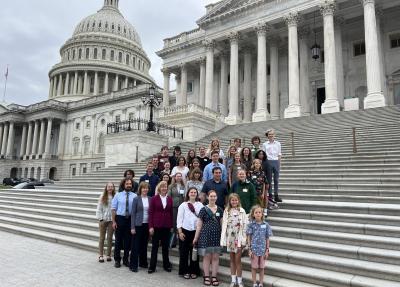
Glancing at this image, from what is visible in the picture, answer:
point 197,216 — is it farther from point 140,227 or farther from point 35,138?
point 35,138

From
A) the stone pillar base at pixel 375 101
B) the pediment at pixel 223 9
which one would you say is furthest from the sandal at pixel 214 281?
the pediment at pixel 223 9

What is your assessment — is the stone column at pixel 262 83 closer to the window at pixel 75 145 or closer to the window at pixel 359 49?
the window at pixel 359 49

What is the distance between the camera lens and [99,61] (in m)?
89.2

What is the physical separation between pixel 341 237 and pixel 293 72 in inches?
872

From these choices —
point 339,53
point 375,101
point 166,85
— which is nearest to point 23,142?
point 166,85

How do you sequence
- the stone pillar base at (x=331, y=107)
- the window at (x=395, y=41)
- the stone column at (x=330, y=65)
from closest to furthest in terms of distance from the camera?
1. the stone pillar base at (x=331, y=107)
2. the stone column at (x=330, y=65)
3. the window at (x=395, y=41)

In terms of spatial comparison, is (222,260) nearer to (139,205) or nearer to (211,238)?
(211,238)

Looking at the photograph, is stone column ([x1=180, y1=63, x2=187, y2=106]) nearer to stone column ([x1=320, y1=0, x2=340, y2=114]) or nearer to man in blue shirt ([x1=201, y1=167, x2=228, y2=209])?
stone column ([x1=320, y1=0, x2=340, y2=114])

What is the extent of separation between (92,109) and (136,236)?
219ft

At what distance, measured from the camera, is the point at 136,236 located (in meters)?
7.36

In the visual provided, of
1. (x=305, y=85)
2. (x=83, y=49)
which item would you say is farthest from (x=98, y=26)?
(x=305, y=85)

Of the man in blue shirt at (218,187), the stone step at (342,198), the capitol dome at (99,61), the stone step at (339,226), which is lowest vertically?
the stone step at (339,226)

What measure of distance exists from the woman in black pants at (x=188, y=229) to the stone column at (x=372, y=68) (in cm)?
2045

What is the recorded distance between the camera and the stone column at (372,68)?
75.8 ft
